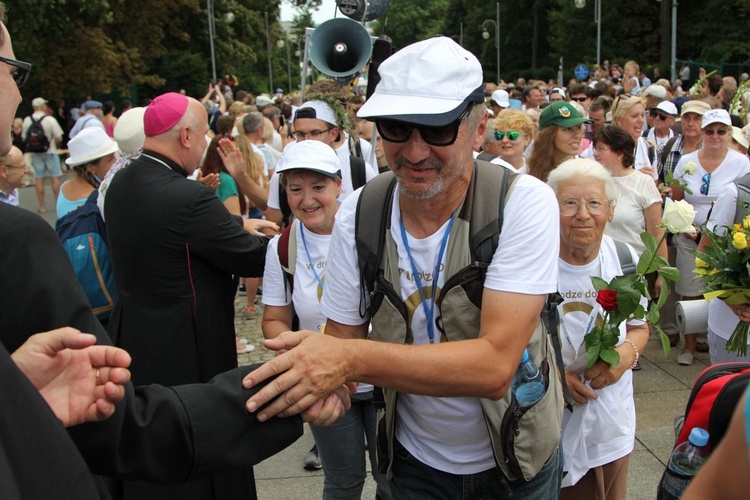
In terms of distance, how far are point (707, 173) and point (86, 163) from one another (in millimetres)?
5300

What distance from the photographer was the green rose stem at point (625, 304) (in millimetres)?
3033

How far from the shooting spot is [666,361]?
648 centimetres

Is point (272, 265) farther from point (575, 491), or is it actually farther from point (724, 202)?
point (724, 202)

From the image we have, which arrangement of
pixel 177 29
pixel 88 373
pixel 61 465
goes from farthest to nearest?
pixel 177 29, pixel 88 373, pixel 61 465

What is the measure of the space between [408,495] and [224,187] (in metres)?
4.76

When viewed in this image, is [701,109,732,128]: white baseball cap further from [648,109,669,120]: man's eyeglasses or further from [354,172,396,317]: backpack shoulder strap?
[354,172,396,317]: backpack shoulder strap

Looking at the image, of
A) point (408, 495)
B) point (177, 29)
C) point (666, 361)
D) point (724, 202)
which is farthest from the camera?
point (177, 29)

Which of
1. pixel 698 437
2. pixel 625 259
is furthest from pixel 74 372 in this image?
pixel 625 259

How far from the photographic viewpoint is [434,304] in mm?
2246

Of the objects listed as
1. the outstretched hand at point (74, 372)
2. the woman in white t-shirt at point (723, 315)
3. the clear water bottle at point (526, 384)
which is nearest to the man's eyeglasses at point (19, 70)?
the outstretched hand at point (74, 372)

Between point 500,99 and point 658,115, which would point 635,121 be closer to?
point 658,115

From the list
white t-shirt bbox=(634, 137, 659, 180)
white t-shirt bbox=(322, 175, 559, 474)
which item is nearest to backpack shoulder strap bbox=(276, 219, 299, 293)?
white t-shirt bbox=(322, 175, 559, 474)

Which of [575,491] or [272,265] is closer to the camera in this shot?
[575,491]

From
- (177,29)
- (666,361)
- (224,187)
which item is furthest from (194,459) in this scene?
(177,29)
